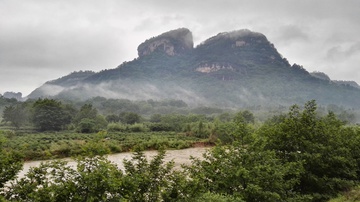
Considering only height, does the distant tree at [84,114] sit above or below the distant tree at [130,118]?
above

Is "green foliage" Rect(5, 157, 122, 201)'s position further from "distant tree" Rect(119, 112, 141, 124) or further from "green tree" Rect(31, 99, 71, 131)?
"distant tree" Rect(119, 112, 141, 124)

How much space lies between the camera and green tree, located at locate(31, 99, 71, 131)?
78.1 m

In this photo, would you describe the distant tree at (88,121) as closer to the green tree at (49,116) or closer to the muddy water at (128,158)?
the green tree at (49,116)

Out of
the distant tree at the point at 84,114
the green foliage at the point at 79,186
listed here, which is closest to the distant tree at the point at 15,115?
the distant tree at the point at 84,114

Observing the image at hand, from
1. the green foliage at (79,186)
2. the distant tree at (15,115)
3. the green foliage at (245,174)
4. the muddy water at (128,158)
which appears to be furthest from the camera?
the distant tree at (15,115)

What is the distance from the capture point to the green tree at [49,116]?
78.1 m

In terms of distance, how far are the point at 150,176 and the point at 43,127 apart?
79316 millimetres

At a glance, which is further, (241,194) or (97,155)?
(241,194)

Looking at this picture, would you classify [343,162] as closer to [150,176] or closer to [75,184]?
[150,176]

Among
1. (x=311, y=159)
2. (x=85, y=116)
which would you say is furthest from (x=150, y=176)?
(x=85, y=116)

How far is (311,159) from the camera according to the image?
48.1ft

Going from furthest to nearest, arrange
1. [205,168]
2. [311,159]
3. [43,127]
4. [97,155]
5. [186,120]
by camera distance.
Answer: [186,120] < [43,127] < [311,159] < [205,168] < [97,155]

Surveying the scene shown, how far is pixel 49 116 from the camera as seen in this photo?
78.8 metres

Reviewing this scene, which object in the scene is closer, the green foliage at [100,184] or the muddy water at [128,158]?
the green foliage at [100,184]
